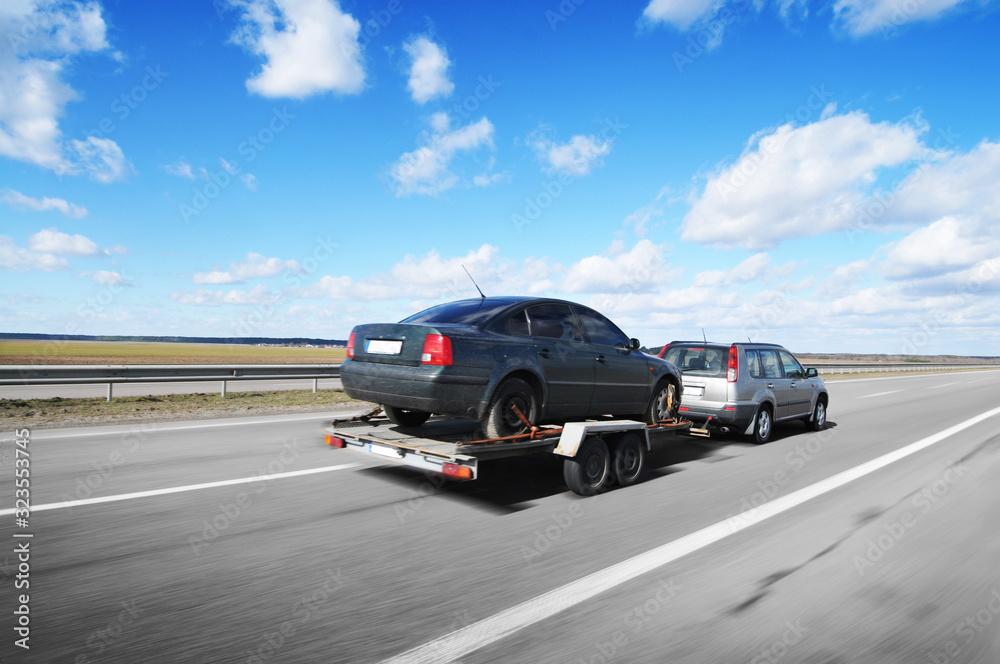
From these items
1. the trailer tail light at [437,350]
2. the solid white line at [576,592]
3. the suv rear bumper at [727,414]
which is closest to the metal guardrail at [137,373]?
the trailer tail light at [437,350]

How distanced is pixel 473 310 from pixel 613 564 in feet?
9.70

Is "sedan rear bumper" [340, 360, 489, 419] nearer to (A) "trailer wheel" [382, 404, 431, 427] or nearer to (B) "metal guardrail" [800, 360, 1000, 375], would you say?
(A) "trailer wheel" [382, 404, 431, 427]

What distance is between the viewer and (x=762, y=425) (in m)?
9.26

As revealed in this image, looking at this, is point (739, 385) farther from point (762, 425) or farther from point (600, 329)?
point (600, 329)

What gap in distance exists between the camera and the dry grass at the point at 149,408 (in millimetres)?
10094

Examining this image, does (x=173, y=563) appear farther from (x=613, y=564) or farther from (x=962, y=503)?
(x=962, y=503)

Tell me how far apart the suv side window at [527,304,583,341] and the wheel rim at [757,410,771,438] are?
15.0 feet

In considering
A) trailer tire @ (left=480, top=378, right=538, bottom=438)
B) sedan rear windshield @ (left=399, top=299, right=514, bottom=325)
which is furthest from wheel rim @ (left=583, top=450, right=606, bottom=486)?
sedan rear windshield @ (left=399, top=299, right=514, bottom=325)

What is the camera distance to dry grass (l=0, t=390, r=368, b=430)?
33.1 ft

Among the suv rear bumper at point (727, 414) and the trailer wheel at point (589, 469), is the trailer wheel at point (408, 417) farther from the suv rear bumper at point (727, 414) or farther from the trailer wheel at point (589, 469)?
the suv rear bumper at point (727, 414)

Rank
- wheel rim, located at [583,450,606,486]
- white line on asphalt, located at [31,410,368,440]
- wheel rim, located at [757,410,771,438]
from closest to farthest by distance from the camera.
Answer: wheel rim, located at [583,450,606,486]
white line on asphalt, located at [31,410,368,440]
wheel rim, located at [757,410,771,438]

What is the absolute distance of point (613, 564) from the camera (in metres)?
3.83

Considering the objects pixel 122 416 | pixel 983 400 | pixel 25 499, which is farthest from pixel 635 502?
pixel 983 400

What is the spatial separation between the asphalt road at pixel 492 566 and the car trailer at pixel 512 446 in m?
0.27
